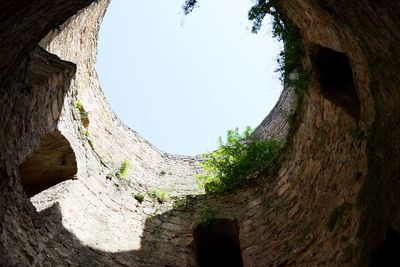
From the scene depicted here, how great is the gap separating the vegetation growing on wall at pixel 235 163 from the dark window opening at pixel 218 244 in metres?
0.77

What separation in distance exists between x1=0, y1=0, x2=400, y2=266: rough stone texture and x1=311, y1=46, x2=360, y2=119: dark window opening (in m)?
0.05

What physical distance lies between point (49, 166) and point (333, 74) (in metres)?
4.28

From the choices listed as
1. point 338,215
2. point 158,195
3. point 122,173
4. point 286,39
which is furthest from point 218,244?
point 286,39

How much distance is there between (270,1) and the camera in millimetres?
6098

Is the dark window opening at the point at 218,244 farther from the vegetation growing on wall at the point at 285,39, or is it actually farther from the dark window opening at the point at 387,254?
the dark window opening at the point at 387,254

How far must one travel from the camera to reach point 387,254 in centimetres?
409

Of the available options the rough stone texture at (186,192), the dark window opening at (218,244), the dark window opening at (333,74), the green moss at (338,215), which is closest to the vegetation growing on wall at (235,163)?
the rough stone texture at (186,192)

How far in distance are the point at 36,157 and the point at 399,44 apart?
16.4 feet

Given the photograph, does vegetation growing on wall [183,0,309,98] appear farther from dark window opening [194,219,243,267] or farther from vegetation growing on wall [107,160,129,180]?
vegetation growing on wall [107,160,129,180]

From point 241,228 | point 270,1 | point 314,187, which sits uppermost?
point 270,1

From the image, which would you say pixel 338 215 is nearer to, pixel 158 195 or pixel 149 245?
pixel 149 245

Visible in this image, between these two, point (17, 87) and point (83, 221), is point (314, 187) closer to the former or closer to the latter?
point (83, 221)

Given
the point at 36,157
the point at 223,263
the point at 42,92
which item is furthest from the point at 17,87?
the point at 223,263

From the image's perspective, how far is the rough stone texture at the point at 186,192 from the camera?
396 cm
